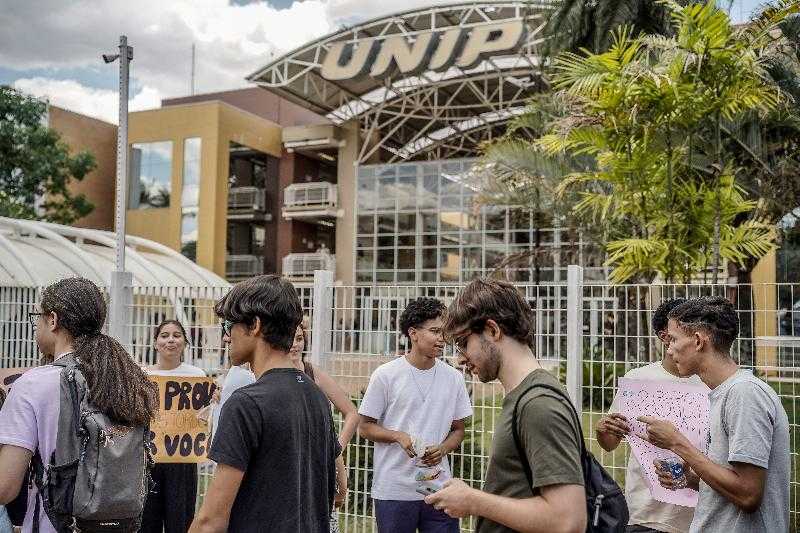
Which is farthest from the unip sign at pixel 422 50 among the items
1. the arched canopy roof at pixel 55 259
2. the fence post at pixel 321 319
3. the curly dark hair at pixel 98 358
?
the curly dark hair at pixel 98 358

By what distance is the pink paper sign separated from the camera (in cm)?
385

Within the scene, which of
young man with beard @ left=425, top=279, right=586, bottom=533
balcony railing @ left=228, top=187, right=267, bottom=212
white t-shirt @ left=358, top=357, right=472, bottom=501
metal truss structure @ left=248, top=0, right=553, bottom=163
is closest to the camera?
young man with beard @ left=425, top=279, right=586, bottom=533

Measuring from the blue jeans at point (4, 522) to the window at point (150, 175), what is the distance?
30143 mm

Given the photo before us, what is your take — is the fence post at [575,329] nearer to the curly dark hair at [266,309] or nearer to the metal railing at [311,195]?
the curly dark hair at [266,309]

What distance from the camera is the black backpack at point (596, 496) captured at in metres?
2.39

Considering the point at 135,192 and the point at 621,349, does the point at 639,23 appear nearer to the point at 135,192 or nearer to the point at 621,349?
the point at 621,349

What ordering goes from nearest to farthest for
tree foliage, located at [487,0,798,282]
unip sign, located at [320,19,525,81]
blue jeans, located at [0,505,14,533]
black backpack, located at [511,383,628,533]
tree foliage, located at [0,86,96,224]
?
black backpack, located at [511,383,628,533] → blue jeans, located at [0,505,14,533] → tree foliage, located at [487,0,798,282] → tree foliage, located at [0,86,96,224] → unip sign, located at [320,19,525,81]

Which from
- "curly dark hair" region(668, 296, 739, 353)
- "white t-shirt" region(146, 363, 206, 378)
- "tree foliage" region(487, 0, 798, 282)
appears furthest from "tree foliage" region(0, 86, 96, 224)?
"curly dark hair" region(668, 296, 739, 353)

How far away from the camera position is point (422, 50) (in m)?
25.7

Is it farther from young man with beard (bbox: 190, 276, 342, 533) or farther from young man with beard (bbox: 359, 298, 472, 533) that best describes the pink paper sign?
young man with beard (bbox: 190, 276, 342, 533)

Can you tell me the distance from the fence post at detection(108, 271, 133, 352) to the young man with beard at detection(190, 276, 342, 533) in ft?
18.4

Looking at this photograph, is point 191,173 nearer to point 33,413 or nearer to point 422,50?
point 422,50

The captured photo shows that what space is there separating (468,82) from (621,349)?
2312 centimetres

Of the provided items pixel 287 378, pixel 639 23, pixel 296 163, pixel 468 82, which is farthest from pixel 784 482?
pixel 296 163
